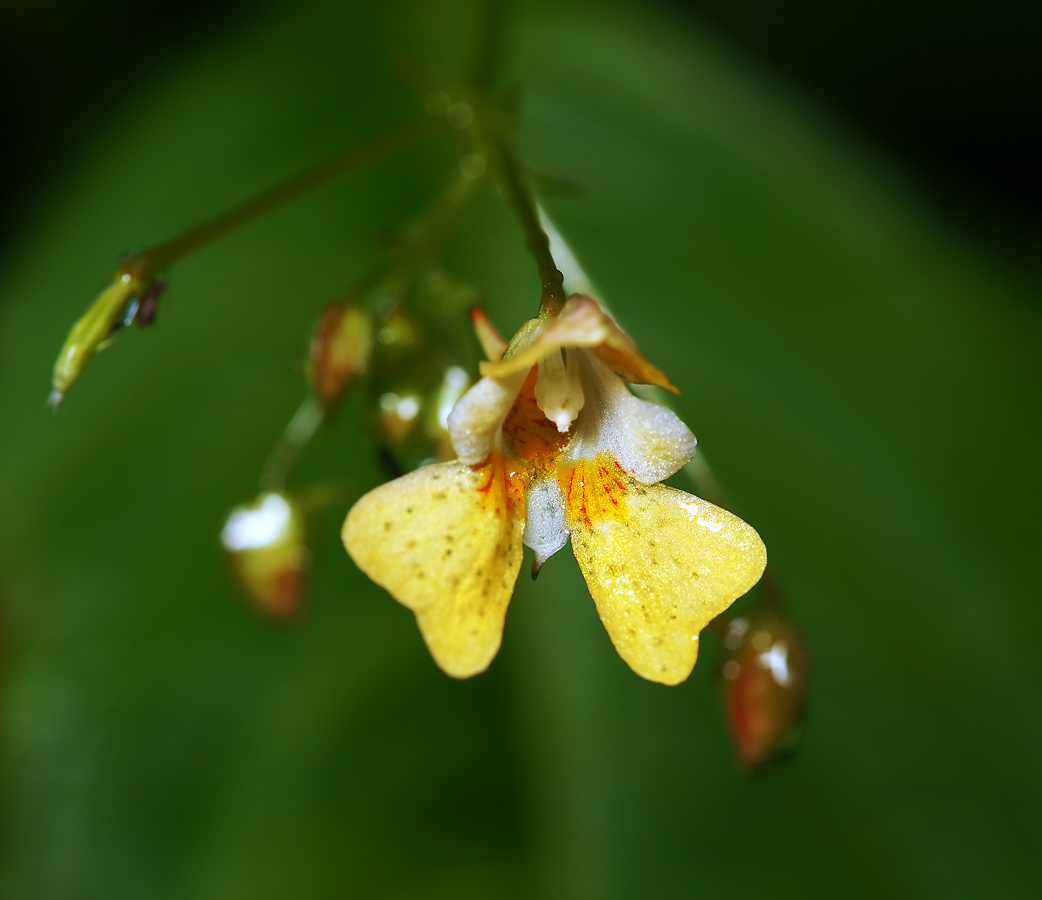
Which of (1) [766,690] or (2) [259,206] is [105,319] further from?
(1) [766,690]

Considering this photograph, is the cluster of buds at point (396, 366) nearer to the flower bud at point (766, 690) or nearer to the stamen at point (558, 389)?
the stamen at point (558, 389)

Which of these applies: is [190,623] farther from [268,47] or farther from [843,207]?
[843,207]

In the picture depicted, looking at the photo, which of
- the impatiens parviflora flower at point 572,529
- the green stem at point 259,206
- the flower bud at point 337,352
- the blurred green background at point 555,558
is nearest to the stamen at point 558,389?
the impatiens parviflora flower at point 572,529

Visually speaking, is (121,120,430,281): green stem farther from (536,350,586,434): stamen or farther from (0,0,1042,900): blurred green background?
(0,0,1042,900): blurred green background

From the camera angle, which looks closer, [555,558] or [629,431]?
[629,431]

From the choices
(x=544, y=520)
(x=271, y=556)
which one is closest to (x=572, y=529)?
(x=544, y=520)

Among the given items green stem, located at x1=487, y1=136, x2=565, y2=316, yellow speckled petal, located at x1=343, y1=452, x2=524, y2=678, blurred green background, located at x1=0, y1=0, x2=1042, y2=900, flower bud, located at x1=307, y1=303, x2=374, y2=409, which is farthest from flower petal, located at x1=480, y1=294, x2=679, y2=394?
blurred green background, located at x1=0, y1=0, x2=1042, y2=900
